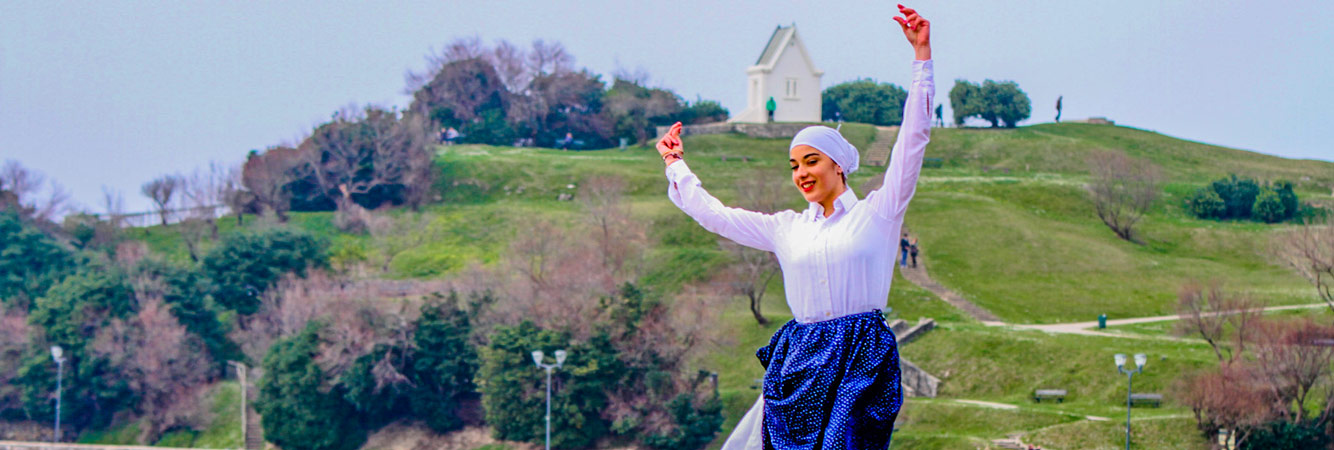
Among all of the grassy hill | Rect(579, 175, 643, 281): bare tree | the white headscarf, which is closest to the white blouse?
the white headscarf

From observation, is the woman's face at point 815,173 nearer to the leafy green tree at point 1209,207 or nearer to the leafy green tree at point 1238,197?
the leafy green tree at point 1209,207

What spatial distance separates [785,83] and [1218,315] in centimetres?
4511

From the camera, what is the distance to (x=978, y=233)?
45.9 metres

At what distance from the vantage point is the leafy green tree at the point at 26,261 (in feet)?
148

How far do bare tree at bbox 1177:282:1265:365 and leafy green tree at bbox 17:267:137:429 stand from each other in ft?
94.2

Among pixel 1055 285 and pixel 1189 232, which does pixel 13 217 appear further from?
pixel 1189 232

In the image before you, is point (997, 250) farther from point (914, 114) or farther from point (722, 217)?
point (914, 114)

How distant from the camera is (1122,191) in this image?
49.8 metres

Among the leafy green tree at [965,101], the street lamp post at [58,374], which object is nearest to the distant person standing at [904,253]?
the street lamp post at [58,374]

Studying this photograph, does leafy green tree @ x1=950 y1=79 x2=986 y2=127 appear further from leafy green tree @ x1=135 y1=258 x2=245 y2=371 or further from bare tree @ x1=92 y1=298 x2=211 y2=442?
bare tree @ x1=92 y1=298 x2=211 y2=442

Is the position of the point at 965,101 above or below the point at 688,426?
above

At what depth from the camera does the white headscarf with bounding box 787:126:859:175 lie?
4.27m

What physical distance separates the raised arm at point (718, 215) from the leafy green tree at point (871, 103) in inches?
2744

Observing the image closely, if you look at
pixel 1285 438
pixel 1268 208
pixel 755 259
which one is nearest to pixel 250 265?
pixel 755 259
